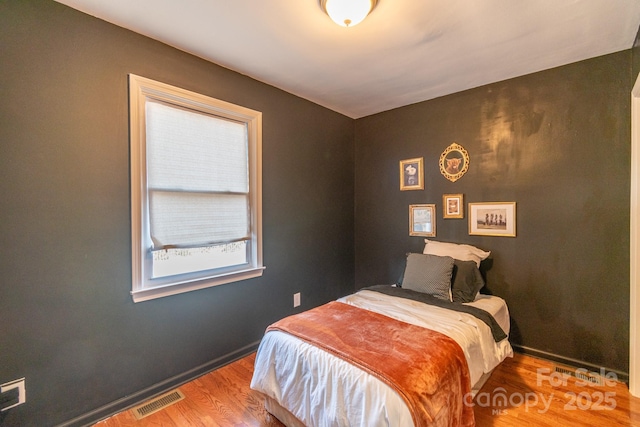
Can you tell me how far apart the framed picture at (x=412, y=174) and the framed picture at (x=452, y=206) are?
299 mm

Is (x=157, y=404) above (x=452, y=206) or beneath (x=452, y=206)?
beneath

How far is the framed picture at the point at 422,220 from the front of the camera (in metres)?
3.05

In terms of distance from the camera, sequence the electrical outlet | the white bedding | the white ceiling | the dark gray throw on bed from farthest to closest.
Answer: the dark gray throw on bed, the white ceiling, the electrical outlet, the white bedding

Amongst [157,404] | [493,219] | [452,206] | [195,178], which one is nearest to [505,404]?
[493,219]

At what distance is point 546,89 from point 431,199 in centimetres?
135

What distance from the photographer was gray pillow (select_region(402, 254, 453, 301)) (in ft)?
7.66

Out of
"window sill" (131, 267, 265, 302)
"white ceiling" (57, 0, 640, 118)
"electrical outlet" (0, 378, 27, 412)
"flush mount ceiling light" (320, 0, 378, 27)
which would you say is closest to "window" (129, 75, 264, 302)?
"window sill" (131, 267, 265, 302)

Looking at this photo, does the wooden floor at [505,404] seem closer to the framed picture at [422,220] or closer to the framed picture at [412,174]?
the framed picture at [422,220]

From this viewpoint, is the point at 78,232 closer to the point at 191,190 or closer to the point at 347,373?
the point at 191,190

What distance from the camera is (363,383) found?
4.24 feet

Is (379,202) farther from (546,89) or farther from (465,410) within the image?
(465,410)

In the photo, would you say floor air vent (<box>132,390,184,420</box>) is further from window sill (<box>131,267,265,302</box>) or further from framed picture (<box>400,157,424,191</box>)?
framed picture (<box>400,157,424,191</box>)

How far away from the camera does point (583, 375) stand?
7.29ft

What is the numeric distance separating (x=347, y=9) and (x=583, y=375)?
318 centimetres
